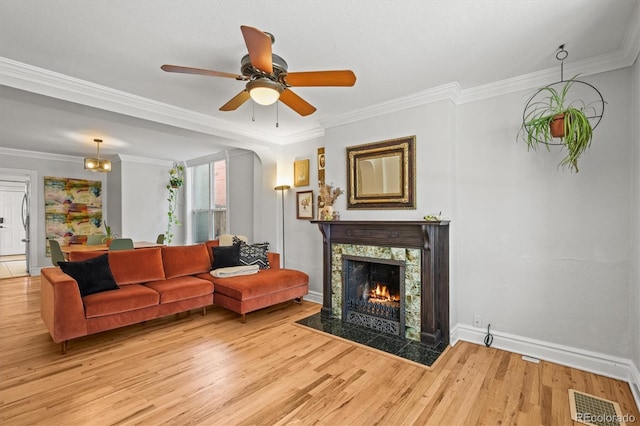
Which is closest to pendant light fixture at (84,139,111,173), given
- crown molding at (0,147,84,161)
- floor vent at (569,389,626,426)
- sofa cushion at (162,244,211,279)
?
crown molding at (0,147,84,161)

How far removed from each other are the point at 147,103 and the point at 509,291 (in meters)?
4.25

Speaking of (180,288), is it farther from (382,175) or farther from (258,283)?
(382,175)

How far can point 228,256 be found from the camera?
170 inches

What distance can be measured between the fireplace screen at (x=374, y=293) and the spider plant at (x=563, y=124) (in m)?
1.70

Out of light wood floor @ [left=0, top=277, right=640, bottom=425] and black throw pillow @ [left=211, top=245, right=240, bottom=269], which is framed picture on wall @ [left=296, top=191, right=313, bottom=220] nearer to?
black throw pillow @ [left=211, top=245, right=240, bottom=269]

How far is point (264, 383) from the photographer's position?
2371mm

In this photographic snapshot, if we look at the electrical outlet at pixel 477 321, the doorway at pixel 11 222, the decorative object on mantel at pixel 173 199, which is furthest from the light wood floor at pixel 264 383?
the doorway at pixel 11 222

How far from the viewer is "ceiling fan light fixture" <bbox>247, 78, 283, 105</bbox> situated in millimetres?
2113

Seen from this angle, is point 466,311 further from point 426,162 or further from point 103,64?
point 103,64

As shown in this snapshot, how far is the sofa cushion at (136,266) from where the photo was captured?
367cm

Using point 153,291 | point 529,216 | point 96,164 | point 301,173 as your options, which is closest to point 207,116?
point 301,173

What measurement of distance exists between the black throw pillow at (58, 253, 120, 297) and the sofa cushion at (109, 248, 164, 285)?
19cm

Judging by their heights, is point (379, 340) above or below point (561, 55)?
below

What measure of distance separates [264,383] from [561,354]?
2.55m
